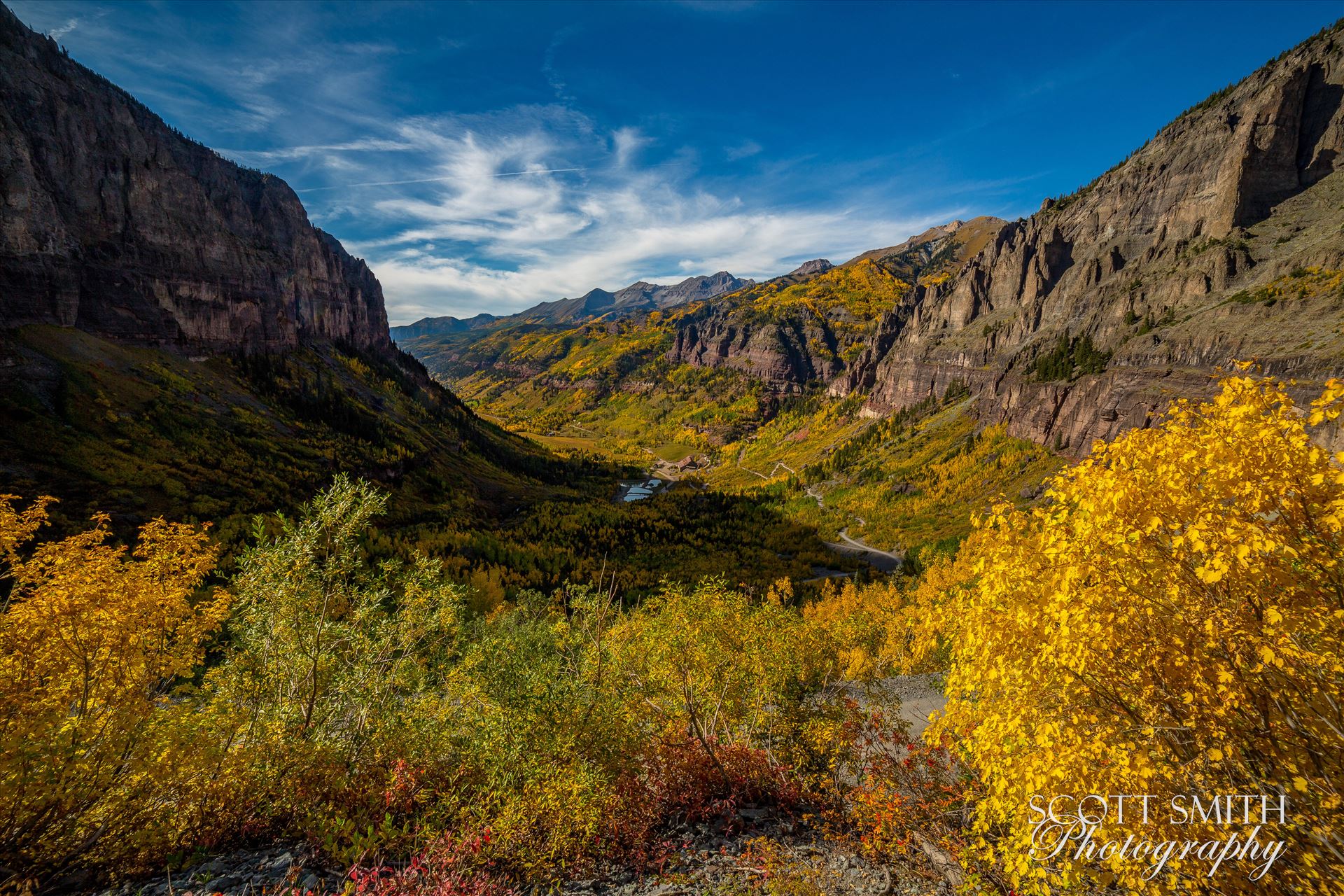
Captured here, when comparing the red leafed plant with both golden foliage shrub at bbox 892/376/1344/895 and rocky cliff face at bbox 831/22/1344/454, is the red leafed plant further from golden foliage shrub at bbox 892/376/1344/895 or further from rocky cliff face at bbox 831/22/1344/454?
rocky cliff face at bbox 831/22/1344/454

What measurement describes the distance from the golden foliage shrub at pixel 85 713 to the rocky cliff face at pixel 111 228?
124 meters

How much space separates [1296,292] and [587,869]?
16385 cm

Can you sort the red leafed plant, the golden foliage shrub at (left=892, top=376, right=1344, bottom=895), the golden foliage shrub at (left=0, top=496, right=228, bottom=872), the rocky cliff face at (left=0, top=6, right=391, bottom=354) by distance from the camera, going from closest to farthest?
1. the golden foliage shrub at (left=892, top=376, right=1344, bottom=895)
2. the golden foliage shrub at (left=0, top=496, right=228, bottom=872)
3. the red leafed plant
4. the rocky cliff face at (left=0, top=6, right=391, bottom=354)

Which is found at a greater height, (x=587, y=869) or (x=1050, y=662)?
(x=1050, y=662)

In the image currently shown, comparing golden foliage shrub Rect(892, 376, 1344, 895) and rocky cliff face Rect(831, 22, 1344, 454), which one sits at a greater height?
rocky cliff face Rect(831, 22, 1344, 454)

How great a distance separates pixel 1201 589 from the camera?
26.7 feet

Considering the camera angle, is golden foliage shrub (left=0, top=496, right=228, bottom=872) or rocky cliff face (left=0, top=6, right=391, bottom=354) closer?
golden foliage shrub (left=0, top=496, right=228, bottom=872)

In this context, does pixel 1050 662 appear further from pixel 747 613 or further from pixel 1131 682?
pixel 747 613

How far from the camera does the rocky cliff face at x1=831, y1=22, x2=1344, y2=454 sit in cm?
10075

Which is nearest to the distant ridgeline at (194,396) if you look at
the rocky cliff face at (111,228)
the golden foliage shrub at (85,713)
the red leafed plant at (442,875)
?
the rocky cliff face at (111,228)

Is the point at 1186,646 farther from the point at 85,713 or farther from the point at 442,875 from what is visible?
the point at 85,713

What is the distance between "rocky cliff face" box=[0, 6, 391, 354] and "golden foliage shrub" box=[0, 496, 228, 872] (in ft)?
406

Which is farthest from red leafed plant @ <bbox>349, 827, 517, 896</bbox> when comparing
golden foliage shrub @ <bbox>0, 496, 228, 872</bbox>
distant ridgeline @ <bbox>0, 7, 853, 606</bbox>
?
distant ridgeline @ <bbox>0, 7, 853, 606</bbox>

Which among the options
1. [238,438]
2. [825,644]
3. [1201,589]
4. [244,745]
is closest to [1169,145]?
[825,644]
